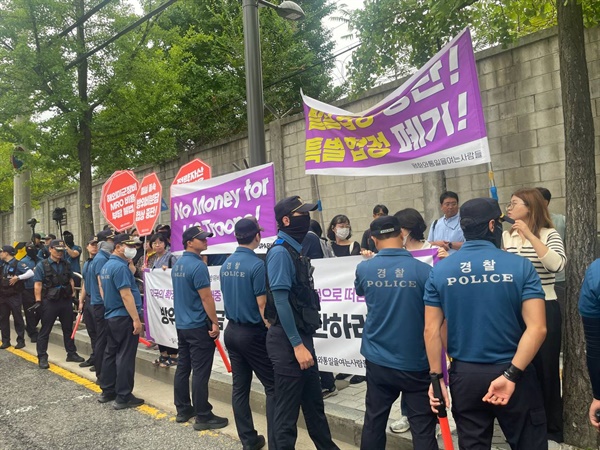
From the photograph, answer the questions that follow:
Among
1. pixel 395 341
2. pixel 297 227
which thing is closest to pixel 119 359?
pixel 297 227

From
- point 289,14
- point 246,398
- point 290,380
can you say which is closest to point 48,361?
point 246,398

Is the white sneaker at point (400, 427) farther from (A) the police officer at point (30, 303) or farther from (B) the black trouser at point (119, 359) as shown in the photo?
(A) the police officer at point (30, 303)

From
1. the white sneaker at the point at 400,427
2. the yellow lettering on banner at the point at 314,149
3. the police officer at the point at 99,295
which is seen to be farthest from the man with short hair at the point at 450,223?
the police officer at the point at 99,295

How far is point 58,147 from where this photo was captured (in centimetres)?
1201

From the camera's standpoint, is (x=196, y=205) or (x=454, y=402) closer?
(x=454, y=402)

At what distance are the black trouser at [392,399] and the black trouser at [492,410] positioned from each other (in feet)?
1.11

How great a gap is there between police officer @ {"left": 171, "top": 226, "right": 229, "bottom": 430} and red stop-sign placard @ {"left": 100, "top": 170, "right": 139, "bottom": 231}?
3.23 meters

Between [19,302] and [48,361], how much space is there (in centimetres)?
217

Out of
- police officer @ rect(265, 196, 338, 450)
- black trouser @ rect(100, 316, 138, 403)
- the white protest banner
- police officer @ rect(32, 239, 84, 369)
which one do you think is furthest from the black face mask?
police officer @ rect(32, 239, 84, 369)

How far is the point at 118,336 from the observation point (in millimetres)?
5832

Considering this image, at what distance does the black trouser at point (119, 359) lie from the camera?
569cm

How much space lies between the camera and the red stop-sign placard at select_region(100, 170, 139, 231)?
26.5ft

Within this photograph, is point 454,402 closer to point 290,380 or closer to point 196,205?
point 290,380

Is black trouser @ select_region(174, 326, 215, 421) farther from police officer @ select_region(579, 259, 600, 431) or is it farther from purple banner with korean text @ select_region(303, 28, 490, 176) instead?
police officer @ select_region(579, 259, 600, 431)
